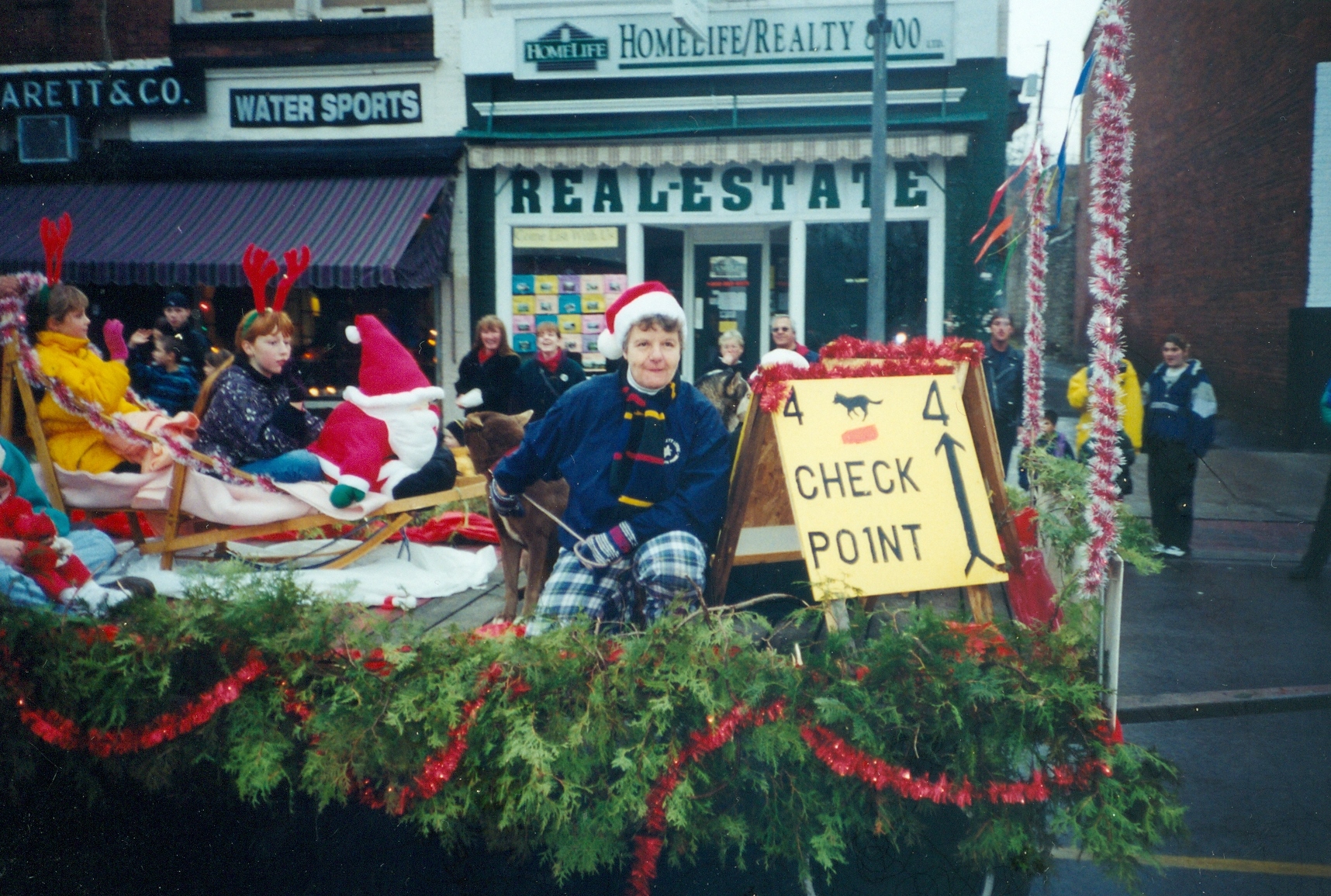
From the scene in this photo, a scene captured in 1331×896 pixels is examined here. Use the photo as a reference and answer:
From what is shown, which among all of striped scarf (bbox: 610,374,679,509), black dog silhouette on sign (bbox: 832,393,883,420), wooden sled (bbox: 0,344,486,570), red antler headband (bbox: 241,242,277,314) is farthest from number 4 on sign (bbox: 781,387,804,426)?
red antler headband (bbox: 241,242,277,314)

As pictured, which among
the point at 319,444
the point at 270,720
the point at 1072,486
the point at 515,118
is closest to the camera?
the point at 270,720

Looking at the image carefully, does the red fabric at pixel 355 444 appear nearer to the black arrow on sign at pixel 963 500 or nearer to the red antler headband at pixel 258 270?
the red antler headband at pixel 258 270

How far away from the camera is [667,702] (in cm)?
233

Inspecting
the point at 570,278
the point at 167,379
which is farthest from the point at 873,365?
the point at 570,278

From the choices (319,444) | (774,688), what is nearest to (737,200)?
(319,444)

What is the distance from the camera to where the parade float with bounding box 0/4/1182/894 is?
230 centimetres

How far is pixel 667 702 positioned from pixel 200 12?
36.2 ft

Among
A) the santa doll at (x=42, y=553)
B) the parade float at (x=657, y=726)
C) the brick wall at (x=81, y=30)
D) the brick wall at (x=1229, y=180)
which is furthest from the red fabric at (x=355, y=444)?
the brick wall at (x=1229, y=180)

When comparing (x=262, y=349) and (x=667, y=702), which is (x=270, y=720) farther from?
(x=262, y=349)

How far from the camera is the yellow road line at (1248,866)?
124 inches

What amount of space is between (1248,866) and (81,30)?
9.19m

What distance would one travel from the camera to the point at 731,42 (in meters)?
10.1

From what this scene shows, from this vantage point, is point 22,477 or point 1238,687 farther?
point 1238,687

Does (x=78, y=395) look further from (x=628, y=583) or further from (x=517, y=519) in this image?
(x=628, y=583)
